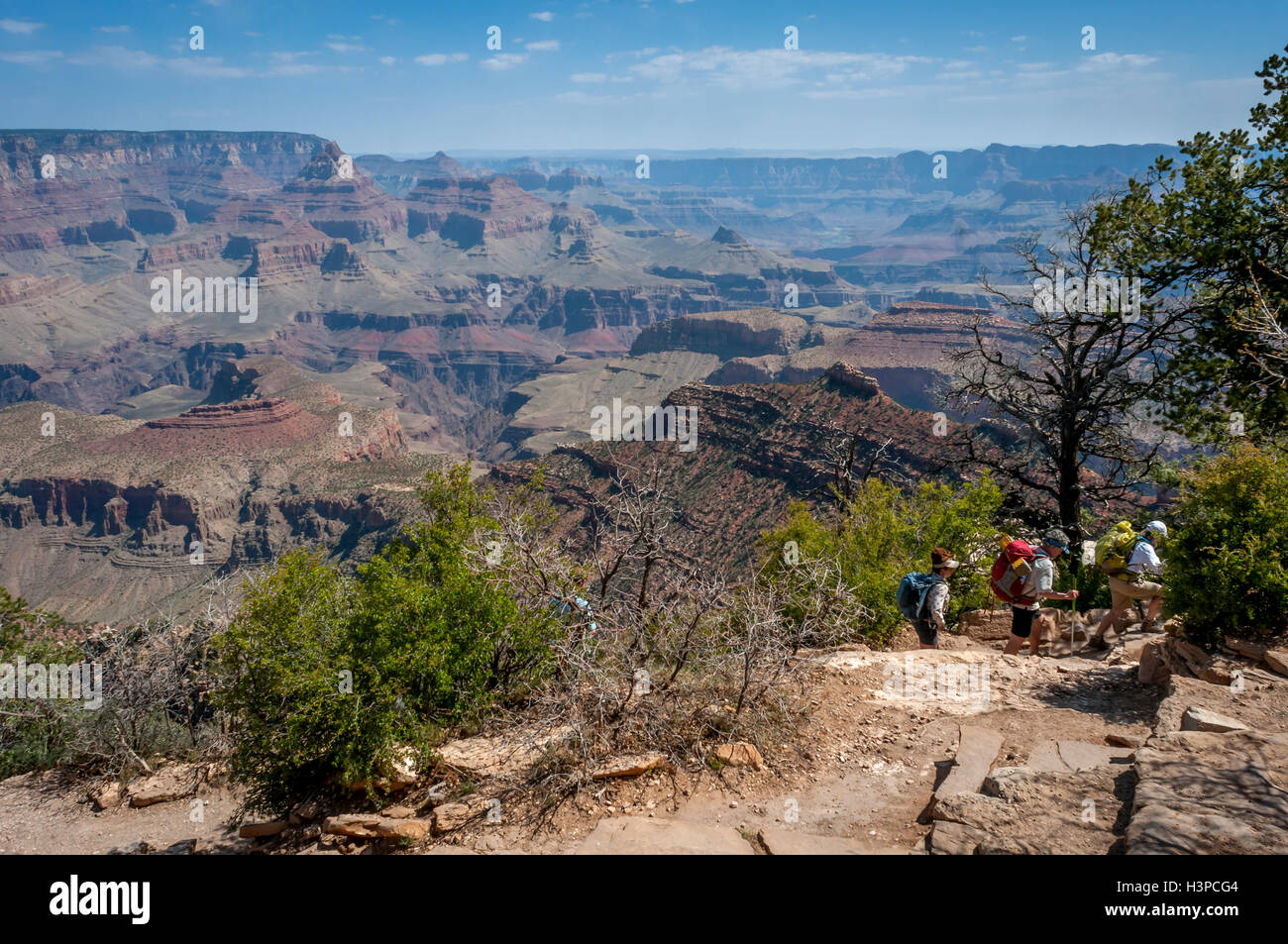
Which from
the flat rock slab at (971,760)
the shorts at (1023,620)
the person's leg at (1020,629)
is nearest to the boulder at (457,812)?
the flat rock slab at (971,760)

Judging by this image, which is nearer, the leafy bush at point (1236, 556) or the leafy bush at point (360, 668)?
the leafy bush at point (360, 668)

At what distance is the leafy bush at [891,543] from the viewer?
1312 centimetres

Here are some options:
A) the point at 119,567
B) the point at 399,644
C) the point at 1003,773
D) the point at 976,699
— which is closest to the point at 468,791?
the point at 399,644

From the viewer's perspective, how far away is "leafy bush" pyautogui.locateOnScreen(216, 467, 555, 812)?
8344 mm

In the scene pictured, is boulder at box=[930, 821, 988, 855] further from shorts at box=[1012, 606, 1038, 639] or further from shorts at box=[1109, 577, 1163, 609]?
shorts at box=[1109, 577, 1163, 609]

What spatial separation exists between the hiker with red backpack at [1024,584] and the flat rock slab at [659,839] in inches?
247

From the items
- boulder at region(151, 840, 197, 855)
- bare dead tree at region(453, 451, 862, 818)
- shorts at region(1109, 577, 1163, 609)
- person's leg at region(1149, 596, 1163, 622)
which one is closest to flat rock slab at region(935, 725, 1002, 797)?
bare dead tree at region(453, 451, 862, 818)

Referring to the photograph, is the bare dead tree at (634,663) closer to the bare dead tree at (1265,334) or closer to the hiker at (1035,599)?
the hiker at (1035,599)

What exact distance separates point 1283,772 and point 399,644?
8.64 metres

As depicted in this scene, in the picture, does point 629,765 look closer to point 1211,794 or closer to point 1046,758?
point 1046,758

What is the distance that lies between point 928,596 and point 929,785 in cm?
389

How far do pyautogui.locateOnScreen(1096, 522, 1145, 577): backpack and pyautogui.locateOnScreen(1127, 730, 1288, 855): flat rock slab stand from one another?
486cm

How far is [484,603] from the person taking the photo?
9.48 m
